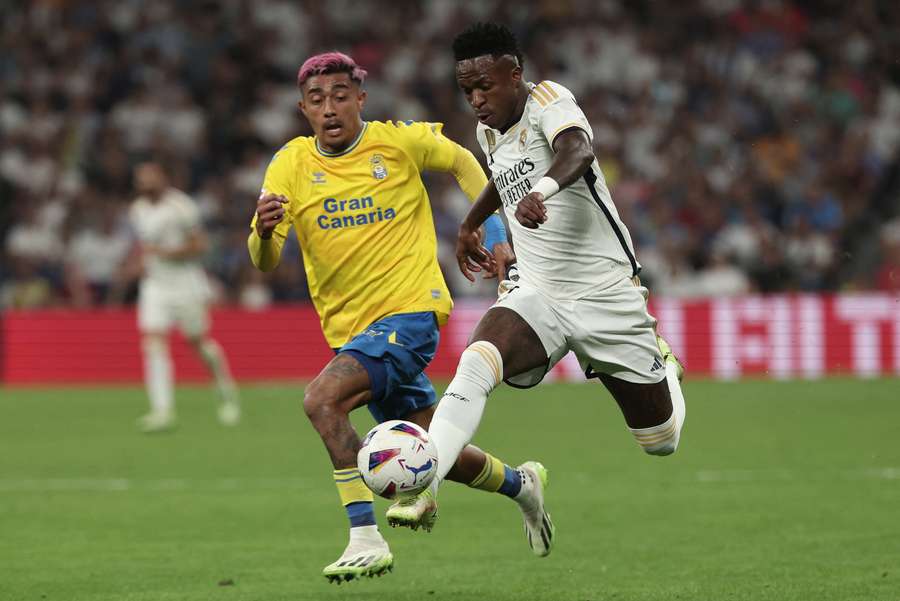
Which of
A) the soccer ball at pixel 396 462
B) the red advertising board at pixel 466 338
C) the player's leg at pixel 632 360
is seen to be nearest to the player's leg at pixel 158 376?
the red advertising board at pixel 466 338

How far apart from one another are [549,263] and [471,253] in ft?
1.45

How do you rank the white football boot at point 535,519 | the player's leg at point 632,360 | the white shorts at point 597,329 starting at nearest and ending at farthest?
the white shorts at point 597,329
the player's leg at point 632,360
the white football boot at point 535,519

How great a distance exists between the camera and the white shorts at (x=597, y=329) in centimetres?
666

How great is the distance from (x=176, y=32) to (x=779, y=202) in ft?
34.3

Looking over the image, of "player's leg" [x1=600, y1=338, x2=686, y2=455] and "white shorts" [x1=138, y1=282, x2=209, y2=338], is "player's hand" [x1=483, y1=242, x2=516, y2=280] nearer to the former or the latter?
"player's leg" [x1=600, y1=338, x2=686, y2=455]

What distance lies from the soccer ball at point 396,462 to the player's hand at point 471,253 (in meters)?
1.28

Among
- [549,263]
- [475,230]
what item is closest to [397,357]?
[475,230]

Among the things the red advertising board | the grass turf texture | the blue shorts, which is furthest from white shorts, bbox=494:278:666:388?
the red advertising board

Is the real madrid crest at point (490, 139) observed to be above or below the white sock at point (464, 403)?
above

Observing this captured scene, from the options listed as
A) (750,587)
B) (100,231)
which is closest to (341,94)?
(750,587)

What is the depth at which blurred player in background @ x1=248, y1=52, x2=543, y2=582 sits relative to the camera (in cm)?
696

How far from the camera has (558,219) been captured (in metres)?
6.79

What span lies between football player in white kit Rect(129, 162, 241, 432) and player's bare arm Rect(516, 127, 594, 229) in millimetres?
9537

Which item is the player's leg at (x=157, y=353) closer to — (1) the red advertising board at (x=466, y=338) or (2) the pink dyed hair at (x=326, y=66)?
(1) the red advertising board at (x=466, y=338)
